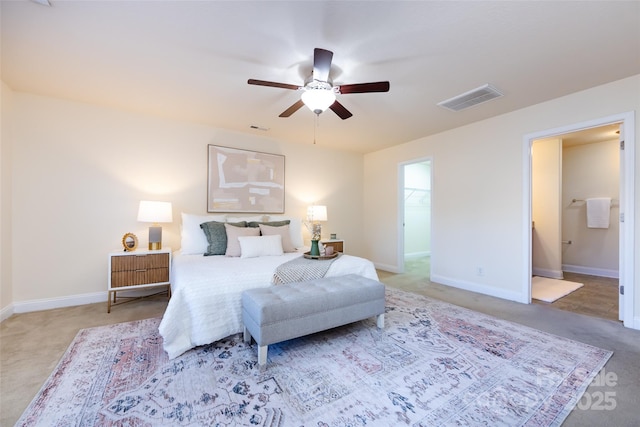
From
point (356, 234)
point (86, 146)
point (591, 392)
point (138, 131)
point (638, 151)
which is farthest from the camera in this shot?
point (356, 234)

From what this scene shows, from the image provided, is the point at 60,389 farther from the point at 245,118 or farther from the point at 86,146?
the point at 245,118

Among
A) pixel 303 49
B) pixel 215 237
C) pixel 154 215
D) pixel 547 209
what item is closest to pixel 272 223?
pixel 215 237

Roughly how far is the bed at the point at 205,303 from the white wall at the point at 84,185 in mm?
1609

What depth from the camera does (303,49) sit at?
6.94ft

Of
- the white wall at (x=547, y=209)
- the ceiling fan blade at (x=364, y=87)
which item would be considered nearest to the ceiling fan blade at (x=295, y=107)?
the ceiling fan blade at (x=364, y=87)

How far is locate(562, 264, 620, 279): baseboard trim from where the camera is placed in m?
4.71

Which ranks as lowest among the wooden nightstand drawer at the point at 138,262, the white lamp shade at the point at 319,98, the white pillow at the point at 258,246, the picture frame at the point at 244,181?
the wooden nightstand drawer at the point at 138,262

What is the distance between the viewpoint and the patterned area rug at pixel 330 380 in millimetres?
1447

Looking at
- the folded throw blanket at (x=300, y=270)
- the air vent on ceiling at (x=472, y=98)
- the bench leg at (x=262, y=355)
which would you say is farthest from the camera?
the air vent on ceiling at (x=472, y=98)

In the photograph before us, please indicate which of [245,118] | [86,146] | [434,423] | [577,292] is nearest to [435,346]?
[434,423]

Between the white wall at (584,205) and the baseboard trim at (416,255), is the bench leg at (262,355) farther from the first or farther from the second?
the white wall at (584,205)

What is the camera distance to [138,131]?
11.5 feet

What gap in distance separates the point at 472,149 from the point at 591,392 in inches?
123

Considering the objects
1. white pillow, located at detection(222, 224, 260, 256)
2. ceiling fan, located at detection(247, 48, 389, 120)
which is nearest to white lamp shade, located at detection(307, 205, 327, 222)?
white pillow, located at detection(222, 224, 260, 256)
